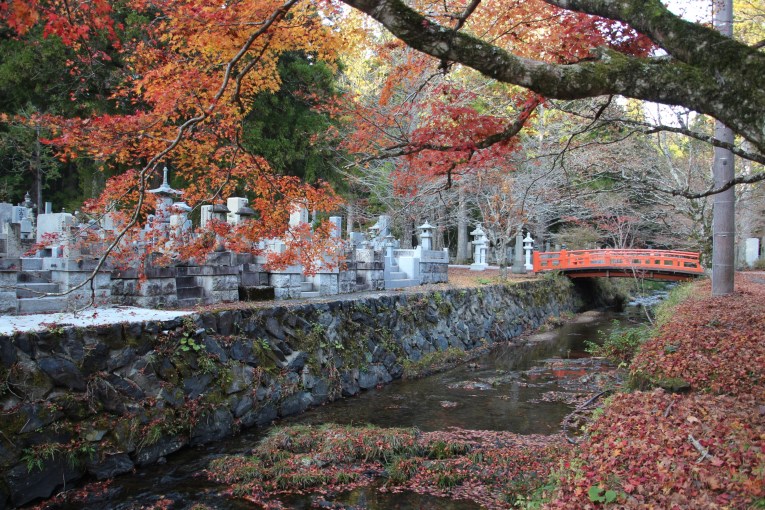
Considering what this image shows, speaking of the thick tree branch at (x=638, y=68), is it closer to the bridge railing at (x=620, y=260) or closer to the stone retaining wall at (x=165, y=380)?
the stone retaining wall at (x=165, y=380)

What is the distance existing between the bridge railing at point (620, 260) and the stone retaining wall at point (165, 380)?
1596cm

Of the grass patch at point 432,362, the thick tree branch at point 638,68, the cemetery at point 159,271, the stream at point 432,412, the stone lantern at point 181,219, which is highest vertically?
the thick tree branch at point 638,68

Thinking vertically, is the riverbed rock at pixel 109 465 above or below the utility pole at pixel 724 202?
below

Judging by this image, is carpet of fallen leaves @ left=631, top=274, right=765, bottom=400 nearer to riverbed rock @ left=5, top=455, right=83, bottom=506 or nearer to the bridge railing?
riverbed rock @ left=5, top=455, right=83, bottom=506

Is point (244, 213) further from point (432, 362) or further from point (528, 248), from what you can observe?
point (528, 248)

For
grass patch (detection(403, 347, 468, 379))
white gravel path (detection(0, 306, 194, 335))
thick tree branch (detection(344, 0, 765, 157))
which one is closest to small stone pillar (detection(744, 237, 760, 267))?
grass patch (detection(403, 347, 468, 379))

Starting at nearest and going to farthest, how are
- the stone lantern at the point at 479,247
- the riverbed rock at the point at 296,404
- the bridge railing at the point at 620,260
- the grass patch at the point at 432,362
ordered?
the riverbed rock at the point at 296,404 → the grass patch at the point at 432,362 → the bridge railing at the point at 620,260 → the stone lantern at the point at 479,247

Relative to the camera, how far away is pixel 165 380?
9.11m

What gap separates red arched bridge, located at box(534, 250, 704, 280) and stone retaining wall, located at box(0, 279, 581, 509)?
15801 millimetres

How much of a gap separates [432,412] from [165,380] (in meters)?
5.18

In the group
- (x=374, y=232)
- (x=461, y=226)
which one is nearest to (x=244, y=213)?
(x=374, y=232)

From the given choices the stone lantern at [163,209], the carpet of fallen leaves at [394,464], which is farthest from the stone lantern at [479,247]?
the carpet of fallen leaves at [394,464]

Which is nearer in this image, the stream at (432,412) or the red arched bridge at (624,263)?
the stream at (432,412)

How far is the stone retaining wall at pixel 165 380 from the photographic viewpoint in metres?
7.34
